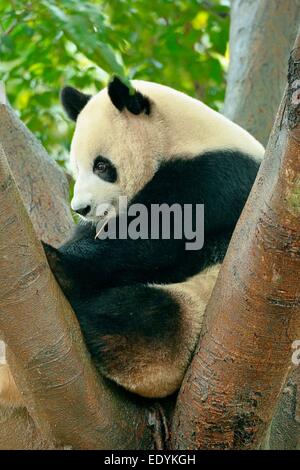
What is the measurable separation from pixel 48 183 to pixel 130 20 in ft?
6.73

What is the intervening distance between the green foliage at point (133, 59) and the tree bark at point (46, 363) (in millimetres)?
2905

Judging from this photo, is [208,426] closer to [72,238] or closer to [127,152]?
[72,238]

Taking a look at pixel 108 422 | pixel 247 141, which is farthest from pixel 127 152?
pixel 108 422

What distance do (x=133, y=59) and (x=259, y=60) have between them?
1.24 meters

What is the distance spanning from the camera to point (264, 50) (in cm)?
566

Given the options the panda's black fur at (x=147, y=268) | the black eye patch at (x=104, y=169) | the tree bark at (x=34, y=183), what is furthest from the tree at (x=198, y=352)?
the tree bark at (x=34, y=183)

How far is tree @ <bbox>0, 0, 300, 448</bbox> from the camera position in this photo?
2.54 meters

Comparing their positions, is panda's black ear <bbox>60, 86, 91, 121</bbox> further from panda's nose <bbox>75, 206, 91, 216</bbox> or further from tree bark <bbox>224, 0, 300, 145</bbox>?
tree bark <bbox>224, 0, 300, 145</bbox>

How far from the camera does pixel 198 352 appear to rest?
3068mm

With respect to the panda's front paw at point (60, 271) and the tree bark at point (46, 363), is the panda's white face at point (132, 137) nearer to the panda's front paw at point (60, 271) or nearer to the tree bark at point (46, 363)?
the panda's front paw at point (60, 271)

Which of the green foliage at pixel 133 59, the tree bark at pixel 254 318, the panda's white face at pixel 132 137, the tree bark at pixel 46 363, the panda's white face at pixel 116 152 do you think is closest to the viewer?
the tree bark at pixel 254 318

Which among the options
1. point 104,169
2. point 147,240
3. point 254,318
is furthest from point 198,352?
point 104,169

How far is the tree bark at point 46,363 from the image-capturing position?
8.66 ft

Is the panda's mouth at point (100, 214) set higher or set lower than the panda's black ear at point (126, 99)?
lower
